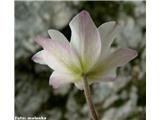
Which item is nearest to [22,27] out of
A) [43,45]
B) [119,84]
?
[43,45]

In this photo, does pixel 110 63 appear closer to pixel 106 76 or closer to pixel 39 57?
pixel 106 76

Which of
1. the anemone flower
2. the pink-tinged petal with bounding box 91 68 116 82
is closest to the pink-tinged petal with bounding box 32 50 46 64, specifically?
the anemone flower

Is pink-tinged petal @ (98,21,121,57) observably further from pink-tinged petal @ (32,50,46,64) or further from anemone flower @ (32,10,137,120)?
pink-tinged petal @ (32,50,46,64)

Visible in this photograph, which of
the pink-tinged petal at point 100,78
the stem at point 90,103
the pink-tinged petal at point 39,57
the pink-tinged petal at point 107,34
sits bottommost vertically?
the stem at point 90,103

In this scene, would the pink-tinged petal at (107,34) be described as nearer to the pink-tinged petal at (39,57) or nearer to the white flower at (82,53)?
the white flower at (82,53)

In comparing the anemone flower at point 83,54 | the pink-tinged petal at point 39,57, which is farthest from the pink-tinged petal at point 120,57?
the pink-tinged petal at point 39,57

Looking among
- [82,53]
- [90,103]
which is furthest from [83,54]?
[90,103]
